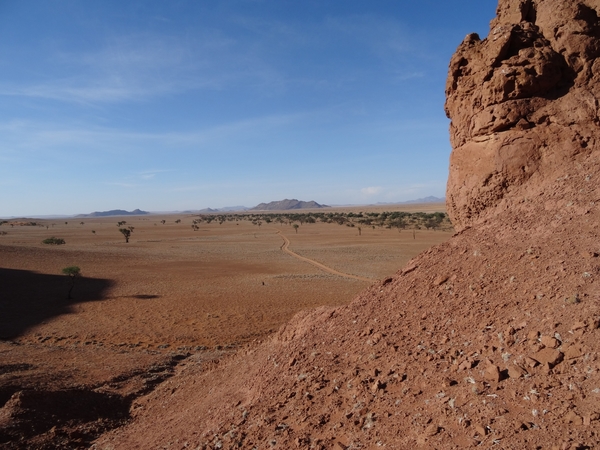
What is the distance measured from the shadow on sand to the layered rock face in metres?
17.8

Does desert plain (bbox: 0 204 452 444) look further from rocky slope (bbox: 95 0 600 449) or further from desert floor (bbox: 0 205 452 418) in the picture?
rocky slope (bbox: 95 0 600 449)

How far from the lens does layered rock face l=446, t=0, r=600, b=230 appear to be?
688 centimetres

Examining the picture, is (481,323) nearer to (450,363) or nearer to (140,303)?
(450,363)

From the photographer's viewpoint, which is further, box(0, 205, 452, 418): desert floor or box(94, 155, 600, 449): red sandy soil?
box(0, 205, 452, 418): desert floor

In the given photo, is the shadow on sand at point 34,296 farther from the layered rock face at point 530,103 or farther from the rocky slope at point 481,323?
the layered rock face at point 530,103

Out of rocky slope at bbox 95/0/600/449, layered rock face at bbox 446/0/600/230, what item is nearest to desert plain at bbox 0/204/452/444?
rocky slope at bbox 95/0/600/449

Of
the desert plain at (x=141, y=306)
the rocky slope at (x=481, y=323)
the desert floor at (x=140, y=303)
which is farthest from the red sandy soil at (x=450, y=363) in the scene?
the desert plain at (x=141, y=306)

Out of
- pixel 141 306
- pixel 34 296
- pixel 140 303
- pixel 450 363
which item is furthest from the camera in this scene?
pixel 34 296

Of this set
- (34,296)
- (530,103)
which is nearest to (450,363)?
(530,103)

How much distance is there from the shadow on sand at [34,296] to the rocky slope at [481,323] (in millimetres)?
12553

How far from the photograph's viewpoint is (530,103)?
23.6 ft

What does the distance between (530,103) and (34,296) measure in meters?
25.8

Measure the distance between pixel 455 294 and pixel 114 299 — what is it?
21.2m

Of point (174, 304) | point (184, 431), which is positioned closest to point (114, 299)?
point (174, 304)
